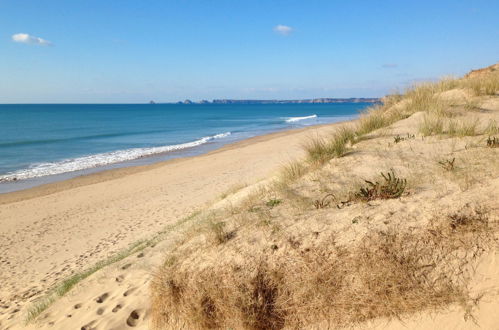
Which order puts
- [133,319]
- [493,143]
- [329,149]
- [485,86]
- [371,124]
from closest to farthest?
[133,319] < [493,143] < [329,149] < [371,124] < [485,86]

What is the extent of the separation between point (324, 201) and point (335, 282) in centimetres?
145

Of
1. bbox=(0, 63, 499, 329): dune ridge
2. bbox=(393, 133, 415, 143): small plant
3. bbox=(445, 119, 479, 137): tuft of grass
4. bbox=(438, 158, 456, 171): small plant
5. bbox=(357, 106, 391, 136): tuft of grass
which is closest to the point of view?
bbox=(0, 63, 499, 329): dune ridge

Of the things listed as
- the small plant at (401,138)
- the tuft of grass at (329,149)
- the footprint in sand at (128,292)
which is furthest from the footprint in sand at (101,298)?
the small plant at (401,138)

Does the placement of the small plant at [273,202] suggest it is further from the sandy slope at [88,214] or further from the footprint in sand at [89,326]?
the footprint in sand at [89,326]

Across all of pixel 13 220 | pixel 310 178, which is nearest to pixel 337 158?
pixel 310 178

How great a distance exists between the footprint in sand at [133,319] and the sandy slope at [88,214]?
0.43 m

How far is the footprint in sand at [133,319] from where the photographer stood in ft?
12.8

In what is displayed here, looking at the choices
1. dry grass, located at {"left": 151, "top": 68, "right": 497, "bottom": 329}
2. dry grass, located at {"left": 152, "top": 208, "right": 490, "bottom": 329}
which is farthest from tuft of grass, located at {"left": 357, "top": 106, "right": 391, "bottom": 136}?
dry grass, located at {"left": 152, "top": 208, "right": 490, "bottom": 329}

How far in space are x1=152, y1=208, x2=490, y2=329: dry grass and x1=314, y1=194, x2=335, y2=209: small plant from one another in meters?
0.85

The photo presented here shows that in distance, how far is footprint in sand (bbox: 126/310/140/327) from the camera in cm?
389

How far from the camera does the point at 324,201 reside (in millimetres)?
4449

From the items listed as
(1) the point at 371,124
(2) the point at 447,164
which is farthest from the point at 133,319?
(1) the point at 371,124

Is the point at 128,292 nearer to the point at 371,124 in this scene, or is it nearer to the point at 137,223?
the point at 137,223

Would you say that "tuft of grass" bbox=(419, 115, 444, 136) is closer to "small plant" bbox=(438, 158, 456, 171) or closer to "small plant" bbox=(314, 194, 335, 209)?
"small plant" bbox=(438, 158, 456, 171)
